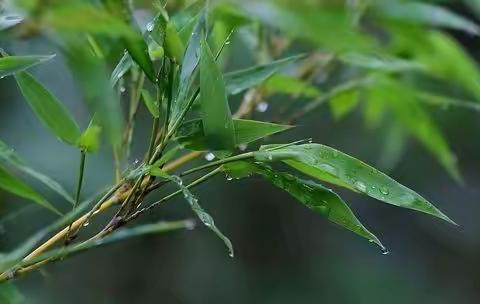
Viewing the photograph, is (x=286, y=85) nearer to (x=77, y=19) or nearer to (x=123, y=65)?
(x=123, y=65)

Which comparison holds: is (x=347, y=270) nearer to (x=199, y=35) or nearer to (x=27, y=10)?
(x=199, y=35)

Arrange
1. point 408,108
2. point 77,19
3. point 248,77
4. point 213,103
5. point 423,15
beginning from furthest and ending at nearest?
point 408,108
point 423,15
point 248,77
point 213,103
point 77,19

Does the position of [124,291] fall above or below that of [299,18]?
below

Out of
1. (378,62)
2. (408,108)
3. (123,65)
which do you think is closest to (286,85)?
(378,62)

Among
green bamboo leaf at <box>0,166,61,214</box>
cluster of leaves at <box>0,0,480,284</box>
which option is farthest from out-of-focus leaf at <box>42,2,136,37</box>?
green bamboo leaf at <box>0,166,61,214</box>

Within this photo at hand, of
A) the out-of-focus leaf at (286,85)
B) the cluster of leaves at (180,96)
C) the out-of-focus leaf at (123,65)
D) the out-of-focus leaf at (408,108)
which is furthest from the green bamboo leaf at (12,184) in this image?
the out-of-focus leaf at (408,108)

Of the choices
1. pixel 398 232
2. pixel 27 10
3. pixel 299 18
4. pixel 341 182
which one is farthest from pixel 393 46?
pixel 398 232
